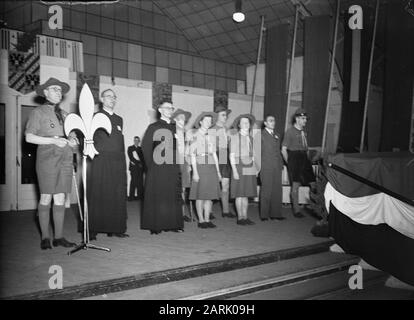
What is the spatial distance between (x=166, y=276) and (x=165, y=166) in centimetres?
184

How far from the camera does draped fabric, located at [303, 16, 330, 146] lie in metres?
8.14

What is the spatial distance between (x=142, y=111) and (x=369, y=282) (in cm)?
693

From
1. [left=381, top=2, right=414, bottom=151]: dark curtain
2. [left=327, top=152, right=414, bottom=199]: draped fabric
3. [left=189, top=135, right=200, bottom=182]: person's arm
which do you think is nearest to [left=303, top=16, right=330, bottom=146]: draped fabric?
[left=381, top=2, right=414, bottom=151]: dark curtain

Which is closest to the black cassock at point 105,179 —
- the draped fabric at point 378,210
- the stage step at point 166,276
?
the stage step at point 166,276

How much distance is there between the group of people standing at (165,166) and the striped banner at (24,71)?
321 cm

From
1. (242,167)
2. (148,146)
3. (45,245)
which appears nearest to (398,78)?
(242,167)

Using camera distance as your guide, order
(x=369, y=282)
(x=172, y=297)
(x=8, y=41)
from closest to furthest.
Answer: (x=172, y=297) < (x=369, y=282) < (x=8, y=41)

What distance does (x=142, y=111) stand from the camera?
30.7 feet

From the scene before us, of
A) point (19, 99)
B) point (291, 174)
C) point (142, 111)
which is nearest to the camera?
point (291, 174)

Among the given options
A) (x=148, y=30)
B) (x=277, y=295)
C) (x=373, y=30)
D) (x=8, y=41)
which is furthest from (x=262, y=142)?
(x=148, y=30)

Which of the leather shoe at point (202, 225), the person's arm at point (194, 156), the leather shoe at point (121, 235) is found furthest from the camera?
the leather shoe at point (202, 225)

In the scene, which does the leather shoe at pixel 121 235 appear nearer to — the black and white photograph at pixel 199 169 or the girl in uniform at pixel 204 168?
the black and white photograph at pixel 199 169

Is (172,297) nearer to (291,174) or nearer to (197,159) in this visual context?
(197,159)

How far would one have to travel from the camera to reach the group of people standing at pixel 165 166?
4.00m
